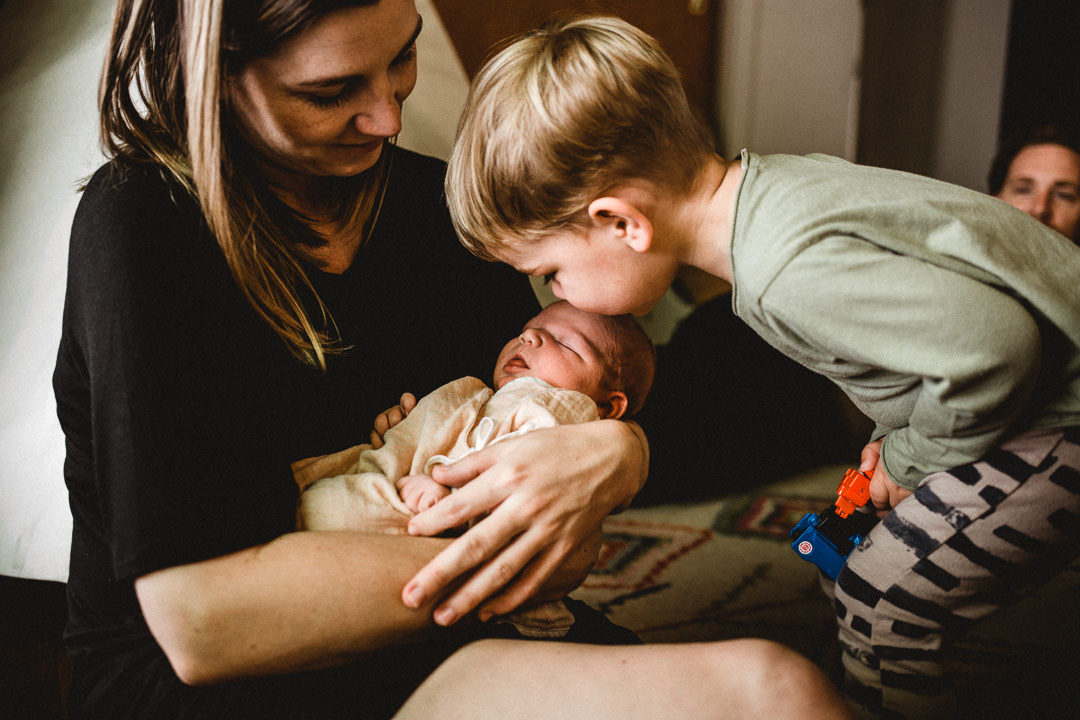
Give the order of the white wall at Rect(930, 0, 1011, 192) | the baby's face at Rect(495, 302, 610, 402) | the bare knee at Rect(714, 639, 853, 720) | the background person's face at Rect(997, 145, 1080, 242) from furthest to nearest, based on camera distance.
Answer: the white wall at Rect(930, 0, 1011, 192), the background person's face at Rect(997, 145, 1080, 242), the baby's face at Rect(495, 302, 610, 402), the bare knee at Rect(714, 639, 853, 720)

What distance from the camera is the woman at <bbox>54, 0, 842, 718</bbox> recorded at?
74 cm

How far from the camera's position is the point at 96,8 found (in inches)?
57.6

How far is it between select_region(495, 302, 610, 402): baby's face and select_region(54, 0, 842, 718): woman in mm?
228

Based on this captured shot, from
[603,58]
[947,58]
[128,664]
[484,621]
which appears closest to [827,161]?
[603,58]

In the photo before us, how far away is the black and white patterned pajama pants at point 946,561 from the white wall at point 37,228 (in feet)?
4.18

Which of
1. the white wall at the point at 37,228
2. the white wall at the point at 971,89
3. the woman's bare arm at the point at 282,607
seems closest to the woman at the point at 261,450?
the woman's bare arm at the point at 282,607


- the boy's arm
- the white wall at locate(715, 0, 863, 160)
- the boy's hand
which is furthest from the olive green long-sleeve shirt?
the white wall at locate(715, 0, 863, 160)

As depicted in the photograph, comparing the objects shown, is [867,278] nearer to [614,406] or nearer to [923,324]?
[923,324]

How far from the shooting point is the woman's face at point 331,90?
2.76 ft

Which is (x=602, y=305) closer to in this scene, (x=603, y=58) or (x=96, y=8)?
(x=603, y=58)

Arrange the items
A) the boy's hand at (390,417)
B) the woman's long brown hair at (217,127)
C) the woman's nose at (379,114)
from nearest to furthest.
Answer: the woman's long brown hair at (217,127) < the woman's nose at (379,114) < the boy's hand at (390,417)

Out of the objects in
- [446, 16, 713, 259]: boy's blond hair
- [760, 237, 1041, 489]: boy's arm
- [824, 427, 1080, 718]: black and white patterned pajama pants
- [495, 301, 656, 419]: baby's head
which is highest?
[446, 16, 713, 259]: boy's blond hair

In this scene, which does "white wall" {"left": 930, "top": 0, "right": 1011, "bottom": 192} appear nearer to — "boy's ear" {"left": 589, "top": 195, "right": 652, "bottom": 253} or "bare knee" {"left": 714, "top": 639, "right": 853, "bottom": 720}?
"boy's ear" {"left": 589, "top": 195, "right": 652, "bottom": 253}

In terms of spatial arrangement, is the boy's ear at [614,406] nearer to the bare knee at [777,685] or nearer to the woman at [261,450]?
the woman at [261,450]
